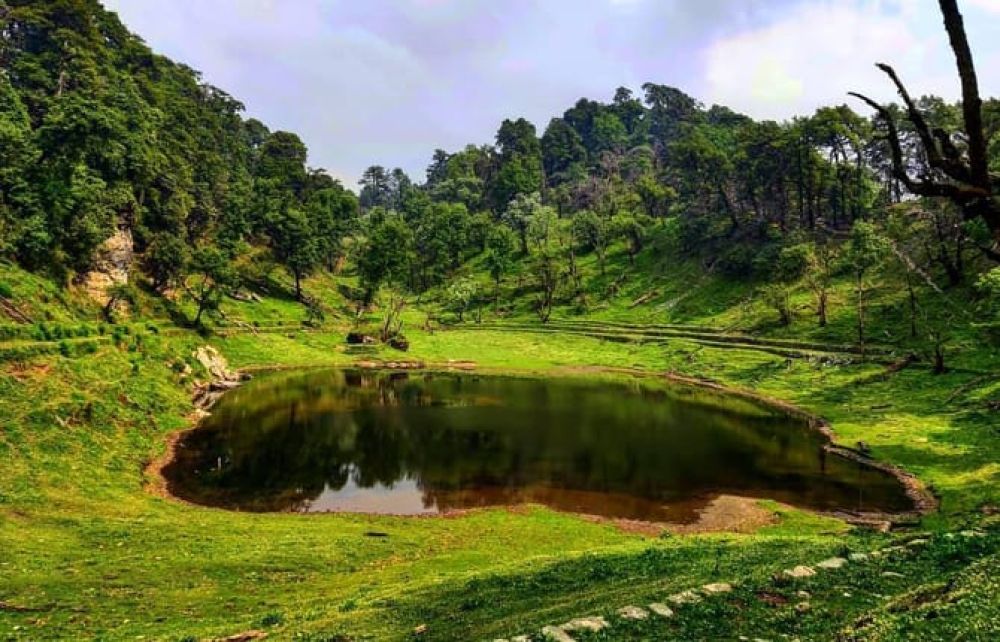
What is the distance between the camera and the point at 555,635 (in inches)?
535

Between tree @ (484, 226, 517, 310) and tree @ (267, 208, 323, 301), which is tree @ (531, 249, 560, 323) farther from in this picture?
tree @ (267, 208, 323, 301)

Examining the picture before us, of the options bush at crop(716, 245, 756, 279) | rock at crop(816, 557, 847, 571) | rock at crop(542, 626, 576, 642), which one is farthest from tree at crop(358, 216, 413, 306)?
rock at crop(542, 626, 576, 642)

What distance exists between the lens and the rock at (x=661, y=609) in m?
15.0

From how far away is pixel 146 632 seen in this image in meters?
19.3

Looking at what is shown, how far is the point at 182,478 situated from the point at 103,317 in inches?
1803

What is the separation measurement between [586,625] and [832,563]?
986 centimetres

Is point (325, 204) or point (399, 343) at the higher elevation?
point (325, 204)

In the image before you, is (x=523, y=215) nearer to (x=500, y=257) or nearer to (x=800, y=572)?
(x=500, y=257)

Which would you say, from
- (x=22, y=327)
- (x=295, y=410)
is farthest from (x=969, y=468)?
(x=22, y=327)

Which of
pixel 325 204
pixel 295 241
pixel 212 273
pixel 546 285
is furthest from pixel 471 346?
pixel 325 204

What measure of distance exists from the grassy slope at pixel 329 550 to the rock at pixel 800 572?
1.08 meters

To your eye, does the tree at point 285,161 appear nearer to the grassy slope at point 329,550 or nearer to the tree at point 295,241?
the tree at point 295,241

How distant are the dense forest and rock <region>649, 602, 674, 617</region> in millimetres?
48522

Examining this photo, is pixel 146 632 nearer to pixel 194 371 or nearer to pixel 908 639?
pixel 908 639
